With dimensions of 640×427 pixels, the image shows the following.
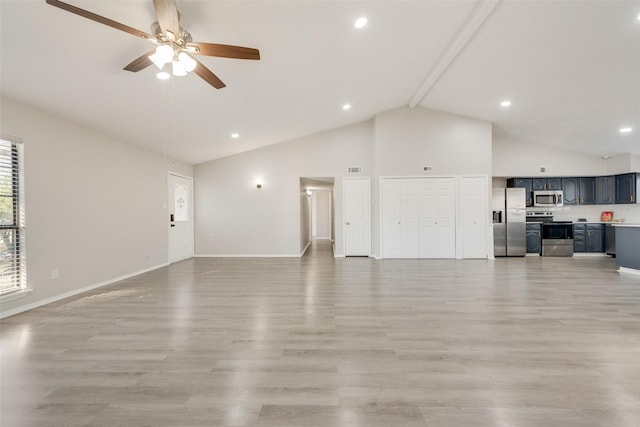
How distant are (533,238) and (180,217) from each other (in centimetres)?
951

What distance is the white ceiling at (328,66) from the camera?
2721 mm

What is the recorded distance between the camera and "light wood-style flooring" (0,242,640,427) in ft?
5.36

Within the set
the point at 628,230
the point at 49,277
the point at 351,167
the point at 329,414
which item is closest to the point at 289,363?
the point at 329,414

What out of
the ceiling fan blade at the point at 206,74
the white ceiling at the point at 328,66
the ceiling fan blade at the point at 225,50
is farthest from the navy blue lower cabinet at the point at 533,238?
the ceiling fan blade at the point at 206,74

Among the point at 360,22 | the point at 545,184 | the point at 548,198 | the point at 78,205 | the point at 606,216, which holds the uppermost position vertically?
the point at 360,22

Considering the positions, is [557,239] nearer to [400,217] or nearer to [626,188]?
[626,188]

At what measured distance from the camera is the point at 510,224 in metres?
7.29

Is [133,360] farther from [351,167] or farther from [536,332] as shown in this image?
[351,167]

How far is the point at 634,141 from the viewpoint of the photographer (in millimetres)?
6301

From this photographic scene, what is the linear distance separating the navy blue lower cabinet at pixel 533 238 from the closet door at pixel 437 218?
227cm

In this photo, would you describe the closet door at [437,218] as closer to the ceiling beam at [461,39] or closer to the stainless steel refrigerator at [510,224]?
the stainless steel refrigerator at [510,224]

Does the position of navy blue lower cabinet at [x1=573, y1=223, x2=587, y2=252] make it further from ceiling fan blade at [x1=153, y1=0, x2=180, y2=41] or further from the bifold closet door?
ceiling fan blade at [x1=153, y1=0, x2=180, y2=41]

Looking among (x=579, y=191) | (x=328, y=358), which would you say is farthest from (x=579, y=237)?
(x=328, y=358)

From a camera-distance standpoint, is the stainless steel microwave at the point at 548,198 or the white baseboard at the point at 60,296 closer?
the white baseboard at the point at 60,296
